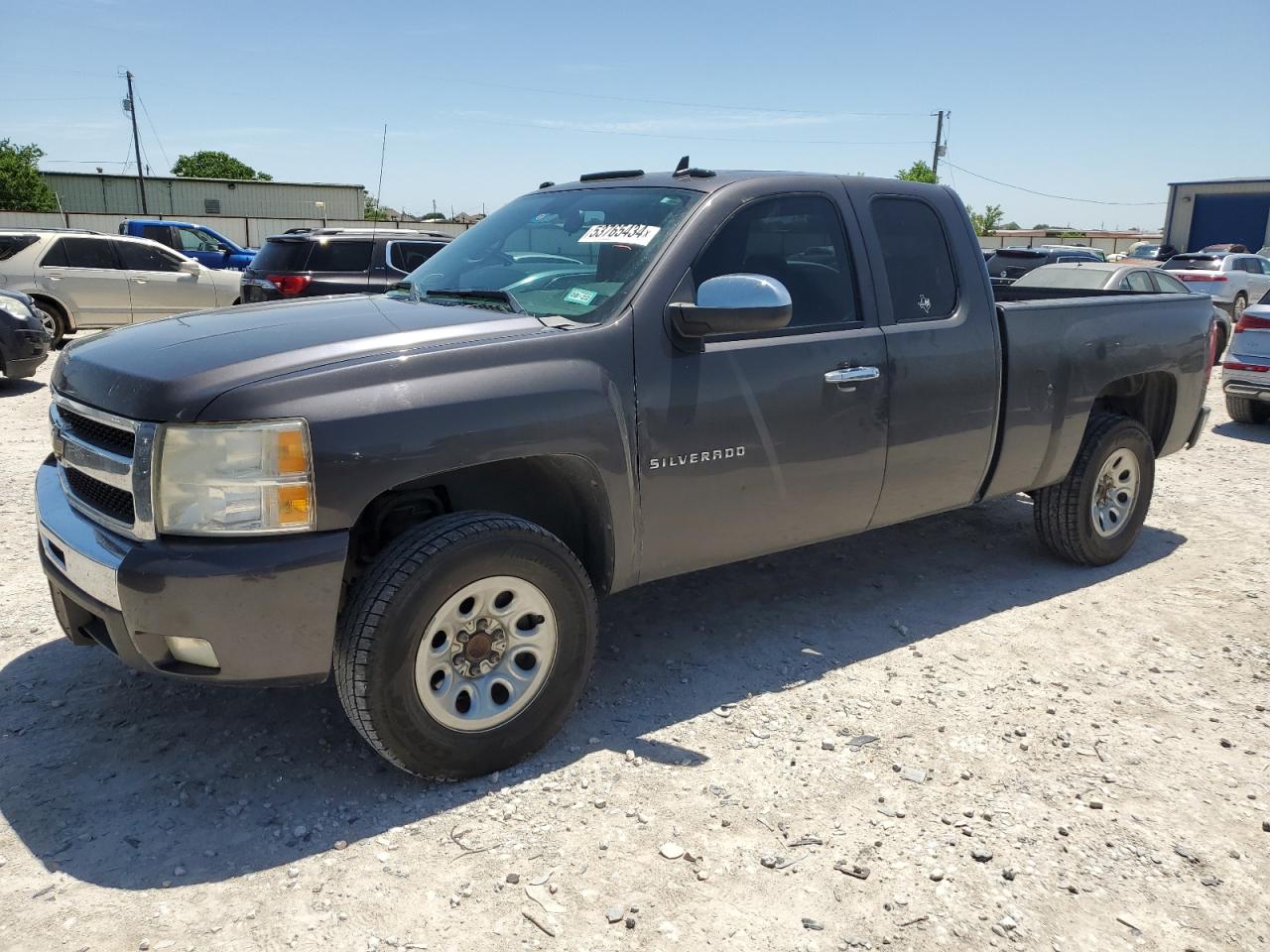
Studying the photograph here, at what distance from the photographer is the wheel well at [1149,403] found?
216 inches

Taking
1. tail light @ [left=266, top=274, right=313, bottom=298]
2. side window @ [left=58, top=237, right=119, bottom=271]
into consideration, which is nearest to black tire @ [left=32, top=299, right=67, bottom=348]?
side window @ [left=58, top=237, right=119, bottom=271]

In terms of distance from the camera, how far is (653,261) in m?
3.51

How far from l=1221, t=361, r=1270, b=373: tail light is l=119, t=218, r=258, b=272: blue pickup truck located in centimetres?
1856

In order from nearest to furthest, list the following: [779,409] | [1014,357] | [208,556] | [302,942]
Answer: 1. [302,942]
2. [208,556]
3. [779,409]
4. [1014,357]

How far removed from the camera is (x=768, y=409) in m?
3.67

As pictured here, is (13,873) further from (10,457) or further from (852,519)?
(10,457)

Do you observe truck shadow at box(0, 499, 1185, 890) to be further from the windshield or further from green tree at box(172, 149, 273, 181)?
green tree at box(172, 149, 273, 181)

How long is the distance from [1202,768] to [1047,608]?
1499 mm

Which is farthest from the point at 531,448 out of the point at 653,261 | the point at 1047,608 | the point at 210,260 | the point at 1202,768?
the point at 210,260

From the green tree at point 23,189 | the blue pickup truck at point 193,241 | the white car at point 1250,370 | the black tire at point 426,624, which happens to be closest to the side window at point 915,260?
the black tire at point 426,624

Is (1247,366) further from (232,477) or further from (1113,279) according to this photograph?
(232,477)

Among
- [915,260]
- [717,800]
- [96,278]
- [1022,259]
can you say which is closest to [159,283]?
[96,278]

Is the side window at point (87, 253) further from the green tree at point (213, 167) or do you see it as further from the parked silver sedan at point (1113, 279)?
the green tree at point (213, 167)

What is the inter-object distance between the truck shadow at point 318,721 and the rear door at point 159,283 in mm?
11768
